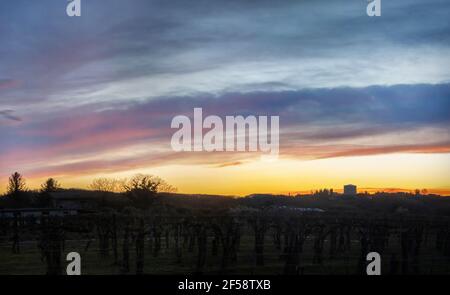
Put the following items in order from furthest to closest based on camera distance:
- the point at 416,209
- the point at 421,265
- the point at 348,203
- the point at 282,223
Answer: the point at 348,203, the point at 416,209, the point at 282,223, the point at 421,265

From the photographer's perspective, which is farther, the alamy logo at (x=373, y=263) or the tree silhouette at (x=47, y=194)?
the tree silhouette at (x=47, y=194)

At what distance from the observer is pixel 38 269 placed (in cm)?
2742

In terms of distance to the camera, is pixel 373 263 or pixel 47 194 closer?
pixel 373 263

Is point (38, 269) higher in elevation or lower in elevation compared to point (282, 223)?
lower

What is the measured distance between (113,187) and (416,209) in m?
43.6

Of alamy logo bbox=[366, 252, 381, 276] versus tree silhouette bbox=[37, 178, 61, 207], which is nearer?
alamy logo bbox=[366, 252, 381, 276]
